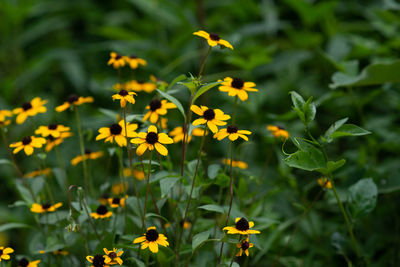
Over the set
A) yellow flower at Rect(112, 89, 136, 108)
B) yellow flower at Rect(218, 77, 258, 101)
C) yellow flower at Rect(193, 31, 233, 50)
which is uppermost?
yellow flower at Rect(193, 31, 233, 50)

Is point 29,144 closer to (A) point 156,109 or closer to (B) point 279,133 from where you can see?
(A) point 156,109

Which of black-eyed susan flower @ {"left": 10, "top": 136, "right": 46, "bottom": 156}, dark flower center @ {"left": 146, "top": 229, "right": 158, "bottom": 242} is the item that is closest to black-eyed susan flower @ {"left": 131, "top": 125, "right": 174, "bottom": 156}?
dark flower center @ {"left": 146, "top": 229, "right": 158, "bottom": 242}

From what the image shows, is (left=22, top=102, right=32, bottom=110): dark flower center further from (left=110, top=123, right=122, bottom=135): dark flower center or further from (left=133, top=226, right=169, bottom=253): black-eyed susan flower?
(left=133, top=226, right=169, bottom=253): black-eyed susan flower

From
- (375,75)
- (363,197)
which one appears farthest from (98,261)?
(375,75)

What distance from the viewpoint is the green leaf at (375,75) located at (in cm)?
84

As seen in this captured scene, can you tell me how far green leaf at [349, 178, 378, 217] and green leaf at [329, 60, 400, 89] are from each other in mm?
212

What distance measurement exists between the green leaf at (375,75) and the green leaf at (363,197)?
0.70 feet

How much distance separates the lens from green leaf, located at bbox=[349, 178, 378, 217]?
0.76 meters

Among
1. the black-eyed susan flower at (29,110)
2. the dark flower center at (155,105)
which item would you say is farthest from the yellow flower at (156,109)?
the black-eyed susan flower at (29,110)

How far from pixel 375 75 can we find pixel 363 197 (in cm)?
27

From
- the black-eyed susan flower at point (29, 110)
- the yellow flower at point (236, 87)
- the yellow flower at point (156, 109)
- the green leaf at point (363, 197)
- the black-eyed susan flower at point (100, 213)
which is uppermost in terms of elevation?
the yellow flower at point (236, 87)

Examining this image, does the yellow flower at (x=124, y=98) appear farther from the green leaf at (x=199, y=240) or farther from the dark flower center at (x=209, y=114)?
the green leaf at (x=199, y=240)

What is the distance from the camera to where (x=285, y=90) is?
1308 millimetres

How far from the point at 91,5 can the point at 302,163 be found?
58.1 inches
